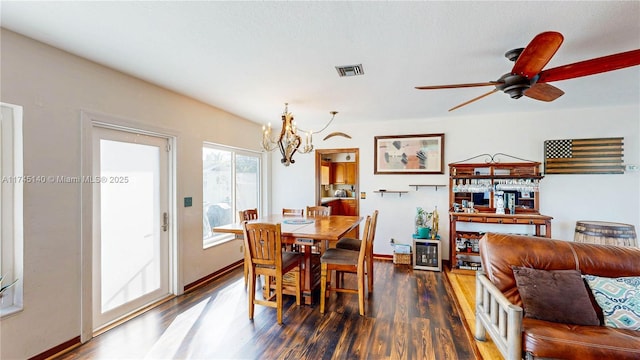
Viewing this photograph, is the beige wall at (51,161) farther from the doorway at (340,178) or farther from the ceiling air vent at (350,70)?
the doorway at (340,178)

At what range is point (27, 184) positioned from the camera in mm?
2053

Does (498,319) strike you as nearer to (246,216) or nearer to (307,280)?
(307,280)

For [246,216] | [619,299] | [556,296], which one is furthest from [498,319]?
[246,216]

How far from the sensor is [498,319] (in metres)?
2.09

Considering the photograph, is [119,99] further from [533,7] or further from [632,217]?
[632,217]

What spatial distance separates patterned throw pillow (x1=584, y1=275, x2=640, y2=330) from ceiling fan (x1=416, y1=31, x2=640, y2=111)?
1.47m

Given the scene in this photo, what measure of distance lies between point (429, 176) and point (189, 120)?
3.75 m

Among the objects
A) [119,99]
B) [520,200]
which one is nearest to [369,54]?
[119,99]

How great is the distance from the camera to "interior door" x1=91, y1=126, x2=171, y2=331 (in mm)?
2580

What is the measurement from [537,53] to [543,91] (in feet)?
2.49

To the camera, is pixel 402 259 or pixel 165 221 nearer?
pixel 165 221

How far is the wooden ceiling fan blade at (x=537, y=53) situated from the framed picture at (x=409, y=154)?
2.71m

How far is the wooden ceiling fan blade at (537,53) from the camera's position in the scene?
1.49m

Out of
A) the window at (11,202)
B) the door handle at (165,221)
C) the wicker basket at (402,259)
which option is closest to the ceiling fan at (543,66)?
the wicker basket at (402,259)
